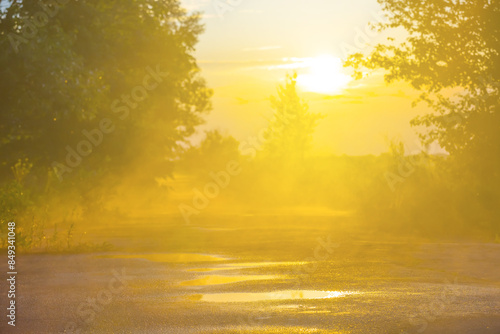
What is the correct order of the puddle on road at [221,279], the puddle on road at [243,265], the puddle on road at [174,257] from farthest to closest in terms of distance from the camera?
the puddle on road at [174,257]
the puddle on road at [243,265]
the puddle on road at [221,279]

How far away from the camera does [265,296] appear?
10781mm

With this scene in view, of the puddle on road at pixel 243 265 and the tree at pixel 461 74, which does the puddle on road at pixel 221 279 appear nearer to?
the puddle on road at pixel 243 265

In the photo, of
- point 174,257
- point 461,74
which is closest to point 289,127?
point 461,74

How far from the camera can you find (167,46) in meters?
39.7

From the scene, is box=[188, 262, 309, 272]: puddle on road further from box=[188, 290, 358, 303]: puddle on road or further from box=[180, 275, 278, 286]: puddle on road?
box=[188, 290, 358, 303]: puddle on road

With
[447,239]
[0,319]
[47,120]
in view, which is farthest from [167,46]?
[0,319]

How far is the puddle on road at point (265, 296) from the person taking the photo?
1048 cm

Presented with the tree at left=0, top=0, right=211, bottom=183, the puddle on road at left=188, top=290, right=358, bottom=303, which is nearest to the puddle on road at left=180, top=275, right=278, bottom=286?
the puddle on road at left=188, top=290, right=358, bottom=303

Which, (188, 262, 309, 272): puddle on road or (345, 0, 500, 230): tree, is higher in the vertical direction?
(345, 0, 500, 230): tree

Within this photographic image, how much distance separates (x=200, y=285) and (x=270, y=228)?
13451 millimetres

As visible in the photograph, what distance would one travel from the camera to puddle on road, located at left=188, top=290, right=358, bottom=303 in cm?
1048

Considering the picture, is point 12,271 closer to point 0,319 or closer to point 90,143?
point 0,319

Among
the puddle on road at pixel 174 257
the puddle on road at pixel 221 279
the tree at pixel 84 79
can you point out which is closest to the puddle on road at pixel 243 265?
the puddle on road at pixel 174 257

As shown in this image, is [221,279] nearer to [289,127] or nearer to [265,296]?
[265,296]
